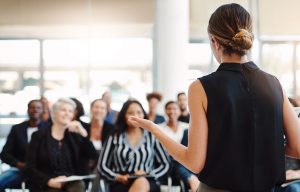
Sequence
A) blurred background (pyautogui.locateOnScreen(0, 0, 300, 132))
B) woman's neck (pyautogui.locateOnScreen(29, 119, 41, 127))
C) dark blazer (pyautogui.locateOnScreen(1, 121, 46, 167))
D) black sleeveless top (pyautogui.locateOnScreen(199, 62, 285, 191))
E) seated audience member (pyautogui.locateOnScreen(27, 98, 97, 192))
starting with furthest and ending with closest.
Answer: blurred background (pyautogui.locateOnScreen(0, 0, 300, 132))
woman's neck (pyautogui.locateOnScreen(29, 119, 41, 127))
dark blazer (pyautogui.locateOnScreen(1, 121, 46, 167))
seated audience member (pyautogui.locateOnScreen(27, 98, 97, 192))
black sleeveless top (pyautogui.locateOnScreen(199, 62, 285, 191))

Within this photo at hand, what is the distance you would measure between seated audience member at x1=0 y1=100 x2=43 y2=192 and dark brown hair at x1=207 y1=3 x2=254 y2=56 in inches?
125

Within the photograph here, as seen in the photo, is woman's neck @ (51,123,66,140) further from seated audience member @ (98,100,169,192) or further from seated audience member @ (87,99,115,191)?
seated audience member @ (87,99,115,191)

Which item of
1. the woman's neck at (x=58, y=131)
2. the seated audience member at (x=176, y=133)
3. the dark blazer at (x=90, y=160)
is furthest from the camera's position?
the seated audience member at (x=176, y=133)

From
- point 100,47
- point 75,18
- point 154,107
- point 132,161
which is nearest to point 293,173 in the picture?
point 132,161

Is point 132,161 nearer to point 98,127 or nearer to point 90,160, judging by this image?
point 90,160

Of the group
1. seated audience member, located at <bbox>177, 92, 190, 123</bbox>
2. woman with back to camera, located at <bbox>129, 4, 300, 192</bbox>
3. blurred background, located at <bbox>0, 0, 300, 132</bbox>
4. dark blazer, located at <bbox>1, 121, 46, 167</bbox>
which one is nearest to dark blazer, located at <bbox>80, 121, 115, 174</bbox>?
dark blazer, located at <bbox>1, 121, 46, 167</bbox>

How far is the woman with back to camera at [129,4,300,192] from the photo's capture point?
1.10 metres

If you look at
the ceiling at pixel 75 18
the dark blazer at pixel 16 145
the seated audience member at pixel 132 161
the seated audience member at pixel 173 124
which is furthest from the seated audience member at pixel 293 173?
the ceiling at pixel 75 18

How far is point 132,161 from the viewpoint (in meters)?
3.79

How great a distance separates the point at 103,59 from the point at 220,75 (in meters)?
7.80

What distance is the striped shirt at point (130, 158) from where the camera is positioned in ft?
12.5

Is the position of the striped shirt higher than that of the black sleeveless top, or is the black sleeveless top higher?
the black sleeveless top

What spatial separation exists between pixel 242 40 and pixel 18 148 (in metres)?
3.59

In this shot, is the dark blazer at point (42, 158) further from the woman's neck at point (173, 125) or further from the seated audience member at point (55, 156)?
the woman's neck at point (173, 125)
